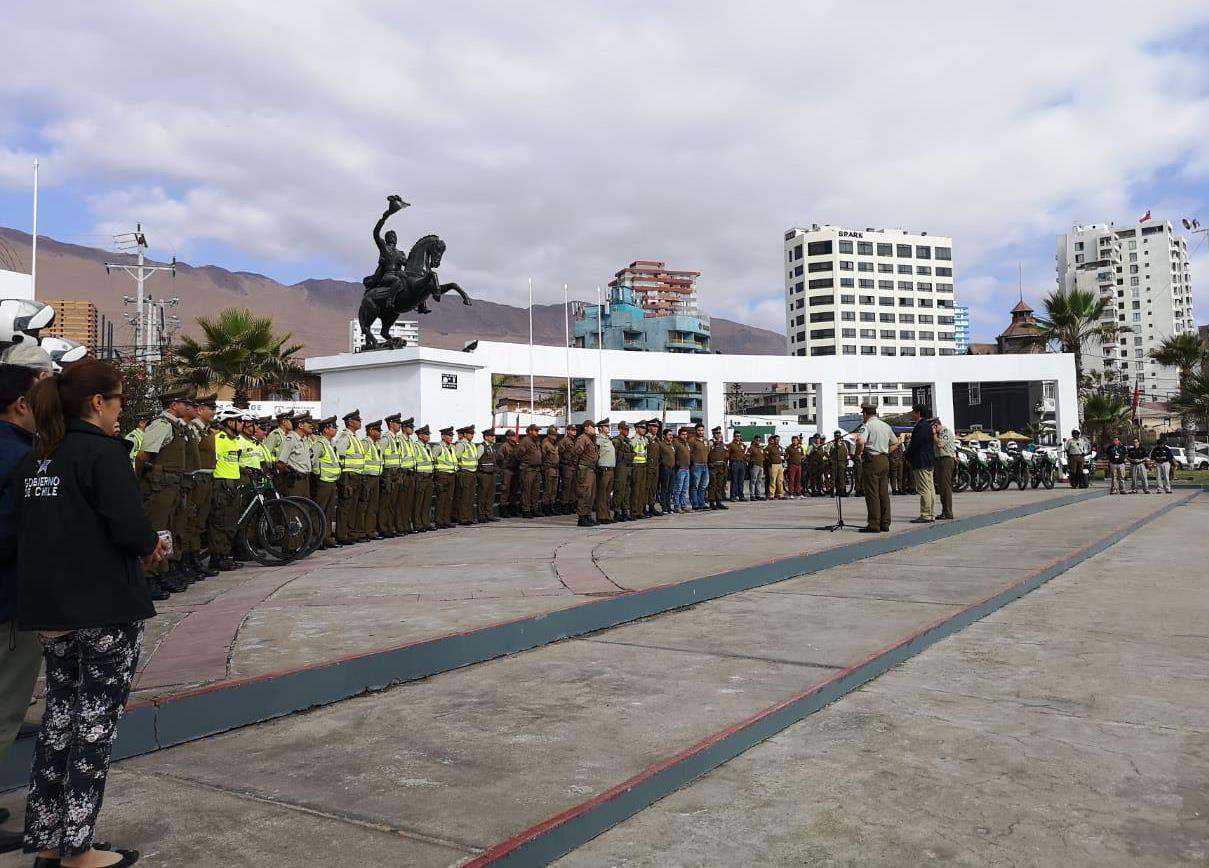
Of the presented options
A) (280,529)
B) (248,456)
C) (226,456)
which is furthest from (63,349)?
(280,529)

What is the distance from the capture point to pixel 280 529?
934 cm

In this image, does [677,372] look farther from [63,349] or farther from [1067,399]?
[63,349]

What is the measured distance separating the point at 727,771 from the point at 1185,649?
3622mm

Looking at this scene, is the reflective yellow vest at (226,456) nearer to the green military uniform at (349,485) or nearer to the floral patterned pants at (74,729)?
the green military uniform at (349,485)

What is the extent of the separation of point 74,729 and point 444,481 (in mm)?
10511

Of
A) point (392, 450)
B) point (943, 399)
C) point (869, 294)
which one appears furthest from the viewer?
point (869, 294)

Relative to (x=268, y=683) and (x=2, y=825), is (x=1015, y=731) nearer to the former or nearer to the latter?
(x=268, y=683)

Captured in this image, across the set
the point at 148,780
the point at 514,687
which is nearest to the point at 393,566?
the point at 514,687

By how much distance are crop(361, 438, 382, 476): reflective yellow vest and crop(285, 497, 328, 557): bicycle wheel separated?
1.63 metres

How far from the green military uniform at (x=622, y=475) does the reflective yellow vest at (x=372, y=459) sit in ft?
14.1

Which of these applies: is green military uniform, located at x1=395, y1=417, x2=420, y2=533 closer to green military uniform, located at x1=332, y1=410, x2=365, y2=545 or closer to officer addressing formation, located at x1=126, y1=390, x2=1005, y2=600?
officer addressing formation, located at x1=126, y1=390, x2=1005, y2=600

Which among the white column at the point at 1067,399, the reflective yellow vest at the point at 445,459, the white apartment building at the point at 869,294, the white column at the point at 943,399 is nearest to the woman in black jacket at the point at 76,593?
the reflective yellow vest at the point at 445,459

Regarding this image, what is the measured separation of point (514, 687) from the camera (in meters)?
4.48

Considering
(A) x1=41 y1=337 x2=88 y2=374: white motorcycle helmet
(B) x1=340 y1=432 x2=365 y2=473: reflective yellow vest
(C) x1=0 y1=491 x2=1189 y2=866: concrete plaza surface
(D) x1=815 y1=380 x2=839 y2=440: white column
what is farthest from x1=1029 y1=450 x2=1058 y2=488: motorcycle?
(A) x1=41 y1=337 x2=88 y2=374: white motorcycle helmet
